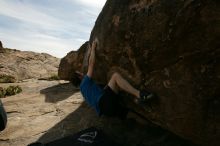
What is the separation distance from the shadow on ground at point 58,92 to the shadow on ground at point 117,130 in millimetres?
2317

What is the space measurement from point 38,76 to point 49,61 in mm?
3087

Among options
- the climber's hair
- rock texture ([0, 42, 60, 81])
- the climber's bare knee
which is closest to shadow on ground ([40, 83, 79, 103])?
the climber's hair

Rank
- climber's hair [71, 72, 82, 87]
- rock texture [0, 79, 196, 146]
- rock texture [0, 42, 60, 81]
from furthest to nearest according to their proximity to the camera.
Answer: rock texture [0, 42, 60, 81] → climber's hair [71, 72, 82, 87] → rock texture [0, 79, 196, 146]

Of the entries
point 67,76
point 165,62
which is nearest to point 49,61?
point 67,76

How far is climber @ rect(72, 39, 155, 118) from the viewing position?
24.0 ft

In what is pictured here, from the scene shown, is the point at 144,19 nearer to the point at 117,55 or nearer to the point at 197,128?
the point at 117,55

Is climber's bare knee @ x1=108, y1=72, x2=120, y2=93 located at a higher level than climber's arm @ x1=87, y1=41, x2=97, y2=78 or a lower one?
lower

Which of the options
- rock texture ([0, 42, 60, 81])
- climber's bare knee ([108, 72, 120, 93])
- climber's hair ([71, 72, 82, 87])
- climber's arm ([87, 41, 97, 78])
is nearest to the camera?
climber's bare knee ([108, 72, 120, 93])

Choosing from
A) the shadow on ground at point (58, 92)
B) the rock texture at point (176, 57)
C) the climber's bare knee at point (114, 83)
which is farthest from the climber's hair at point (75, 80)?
the rock texture at point (176, 57)

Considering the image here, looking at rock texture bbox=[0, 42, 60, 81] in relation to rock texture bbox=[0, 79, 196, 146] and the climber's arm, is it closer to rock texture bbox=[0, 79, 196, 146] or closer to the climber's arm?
rock texture bbox=[0, 79, 196, 146]

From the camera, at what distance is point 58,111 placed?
35.4 ft

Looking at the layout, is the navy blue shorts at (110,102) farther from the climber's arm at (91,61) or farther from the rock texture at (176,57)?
the climber's arm at (91,61)

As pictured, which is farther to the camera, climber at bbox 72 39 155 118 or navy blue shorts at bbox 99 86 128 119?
navy blue shorts at bbox 99 86 128 119

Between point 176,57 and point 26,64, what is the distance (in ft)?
51.5
